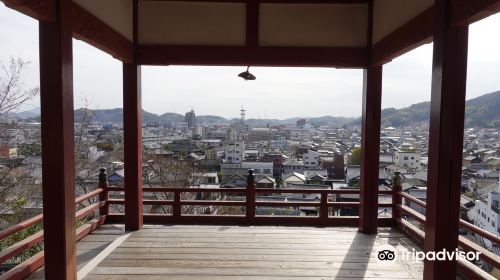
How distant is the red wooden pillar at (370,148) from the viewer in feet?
15.0

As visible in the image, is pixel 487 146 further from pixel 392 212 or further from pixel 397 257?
pixel 392 212

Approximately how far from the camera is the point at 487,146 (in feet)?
10.1

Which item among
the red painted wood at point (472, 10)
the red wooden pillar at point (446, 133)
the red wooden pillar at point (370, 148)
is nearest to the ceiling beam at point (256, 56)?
the red wooden pillar at point (370, 148)

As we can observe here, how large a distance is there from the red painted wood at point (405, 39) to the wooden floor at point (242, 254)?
2.41 meters

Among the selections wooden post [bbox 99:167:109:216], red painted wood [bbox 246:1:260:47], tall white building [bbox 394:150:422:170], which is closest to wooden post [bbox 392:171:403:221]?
tall white building [bbox 394:150:422:170]

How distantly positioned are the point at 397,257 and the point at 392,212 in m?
1.43

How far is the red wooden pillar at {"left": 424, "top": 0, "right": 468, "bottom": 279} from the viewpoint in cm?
241

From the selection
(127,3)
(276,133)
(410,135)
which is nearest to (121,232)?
(127,3)

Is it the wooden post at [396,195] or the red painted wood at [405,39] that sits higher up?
the red painted wood at [405,39]

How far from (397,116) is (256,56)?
396 centimetres

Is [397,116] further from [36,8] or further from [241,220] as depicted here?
[36,8]

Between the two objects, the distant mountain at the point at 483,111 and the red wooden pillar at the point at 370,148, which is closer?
the distant mountain at the point at 483,111

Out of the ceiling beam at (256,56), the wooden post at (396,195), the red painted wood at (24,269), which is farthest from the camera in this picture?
the wooden post at (396,195)

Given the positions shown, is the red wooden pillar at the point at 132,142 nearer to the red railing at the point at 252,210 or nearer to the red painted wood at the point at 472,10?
the red railing at the point at 252,210
